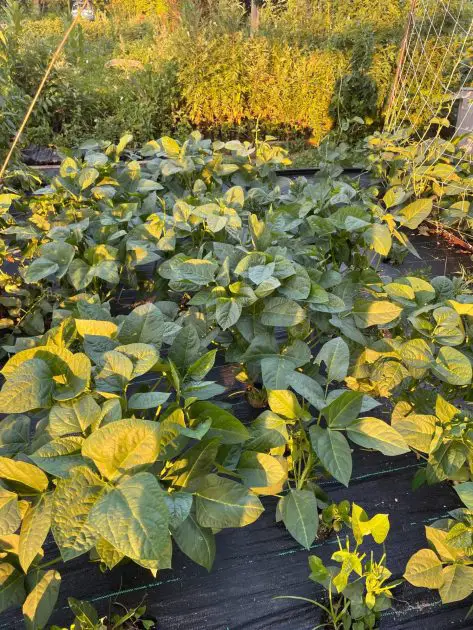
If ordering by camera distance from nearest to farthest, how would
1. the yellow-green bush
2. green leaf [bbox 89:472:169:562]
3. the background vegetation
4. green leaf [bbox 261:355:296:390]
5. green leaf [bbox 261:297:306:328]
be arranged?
green leaf [bbox 89:472:169:562], green leaf [bbox 261:355:296:390], green leaf [bbox 261:297:306:328], the background vegetation, the yellow-green bush

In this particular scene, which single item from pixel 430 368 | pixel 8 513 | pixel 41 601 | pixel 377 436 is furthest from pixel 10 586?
pixel 430 368

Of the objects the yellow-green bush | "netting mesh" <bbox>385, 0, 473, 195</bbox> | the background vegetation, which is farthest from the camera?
the yellow-green bush

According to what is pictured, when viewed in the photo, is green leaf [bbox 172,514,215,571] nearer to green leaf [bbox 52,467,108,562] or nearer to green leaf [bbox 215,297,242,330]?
green leaf [bbox 52,467,108,562]

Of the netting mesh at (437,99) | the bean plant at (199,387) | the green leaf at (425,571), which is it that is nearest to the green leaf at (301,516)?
the bean plant at (199,387)

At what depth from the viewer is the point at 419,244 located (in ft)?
9.75

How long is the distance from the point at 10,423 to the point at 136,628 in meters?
0.52

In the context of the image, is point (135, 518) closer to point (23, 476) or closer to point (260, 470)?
point (23, 476)

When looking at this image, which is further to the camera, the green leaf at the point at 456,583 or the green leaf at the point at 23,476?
the green leaf at the point at 456,583

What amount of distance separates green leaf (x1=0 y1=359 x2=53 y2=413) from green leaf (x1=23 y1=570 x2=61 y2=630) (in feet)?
1.04

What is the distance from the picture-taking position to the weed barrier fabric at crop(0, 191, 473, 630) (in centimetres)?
105

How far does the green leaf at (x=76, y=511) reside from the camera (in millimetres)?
692

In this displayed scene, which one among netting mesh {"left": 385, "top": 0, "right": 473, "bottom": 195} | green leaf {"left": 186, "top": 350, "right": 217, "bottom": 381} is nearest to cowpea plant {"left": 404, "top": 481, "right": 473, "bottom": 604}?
green leaf {"left": 186, "top": 350, "right": 217, "bottom": 381}

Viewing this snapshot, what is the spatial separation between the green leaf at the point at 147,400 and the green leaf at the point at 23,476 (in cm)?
19

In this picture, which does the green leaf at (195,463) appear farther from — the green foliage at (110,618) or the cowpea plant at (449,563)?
the cowpea plant at (449,563)
